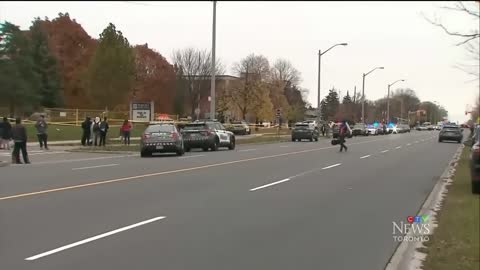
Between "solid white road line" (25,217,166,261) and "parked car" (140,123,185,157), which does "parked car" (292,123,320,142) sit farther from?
"solid white road line" (25,217,166,261)

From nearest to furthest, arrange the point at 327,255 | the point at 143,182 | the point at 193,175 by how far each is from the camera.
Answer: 1. the point at 327,255
2. the point at 143,182
3. the point at 193,175

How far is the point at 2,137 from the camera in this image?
30.6 meters

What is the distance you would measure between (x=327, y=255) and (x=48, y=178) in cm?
1071

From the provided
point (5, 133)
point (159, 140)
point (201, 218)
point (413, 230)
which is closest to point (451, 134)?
point (159, 140)

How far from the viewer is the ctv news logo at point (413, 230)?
8848mm

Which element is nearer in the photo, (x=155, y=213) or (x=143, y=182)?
(x=155, y=213)

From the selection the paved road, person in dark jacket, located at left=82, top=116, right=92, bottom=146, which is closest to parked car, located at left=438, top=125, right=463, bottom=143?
person in dark jacket, located at left=82, top=116, right=92, bottom=146

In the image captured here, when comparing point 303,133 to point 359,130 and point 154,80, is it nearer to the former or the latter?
point 359,130

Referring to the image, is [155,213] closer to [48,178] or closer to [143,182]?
[143,182]

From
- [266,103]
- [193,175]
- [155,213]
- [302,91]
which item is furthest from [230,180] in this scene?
[302,91]

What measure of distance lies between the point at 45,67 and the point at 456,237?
7233 cm

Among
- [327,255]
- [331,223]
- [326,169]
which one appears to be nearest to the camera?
[327,255]

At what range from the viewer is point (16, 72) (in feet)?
197

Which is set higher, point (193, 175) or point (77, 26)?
point (77, 26)
